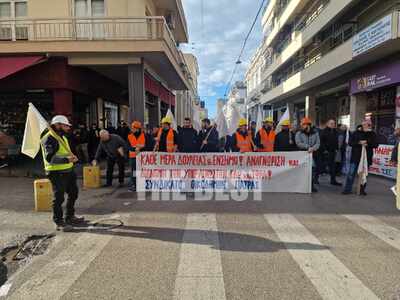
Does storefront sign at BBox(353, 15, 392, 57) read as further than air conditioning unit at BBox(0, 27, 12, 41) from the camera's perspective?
No

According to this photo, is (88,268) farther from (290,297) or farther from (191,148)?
(191,148)

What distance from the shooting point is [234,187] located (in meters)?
7.50

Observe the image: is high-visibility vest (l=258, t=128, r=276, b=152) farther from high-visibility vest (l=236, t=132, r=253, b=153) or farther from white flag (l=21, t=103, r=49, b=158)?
white flag (l=21, t=103, r=49, b=158)

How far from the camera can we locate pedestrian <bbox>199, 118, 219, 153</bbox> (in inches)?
332

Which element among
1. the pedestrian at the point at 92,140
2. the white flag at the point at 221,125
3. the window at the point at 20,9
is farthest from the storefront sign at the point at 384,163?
the window at the point at 20,9

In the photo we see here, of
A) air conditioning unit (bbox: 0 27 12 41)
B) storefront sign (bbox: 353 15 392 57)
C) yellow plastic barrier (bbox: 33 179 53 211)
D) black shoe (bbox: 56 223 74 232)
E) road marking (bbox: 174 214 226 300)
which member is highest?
air conditioning unit (bbox: 0 27 12 41)

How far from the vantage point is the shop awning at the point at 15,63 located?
9.80 meters

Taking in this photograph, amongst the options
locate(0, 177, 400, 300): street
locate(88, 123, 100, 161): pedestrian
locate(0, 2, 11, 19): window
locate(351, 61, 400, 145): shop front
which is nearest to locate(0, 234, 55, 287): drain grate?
locate(0, 177, 400, 300): street

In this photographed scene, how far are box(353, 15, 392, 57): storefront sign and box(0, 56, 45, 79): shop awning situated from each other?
42.0 feet

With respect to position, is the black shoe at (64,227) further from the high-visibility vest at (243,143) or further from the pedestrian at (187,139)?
the high-visibility vest at (243,143)

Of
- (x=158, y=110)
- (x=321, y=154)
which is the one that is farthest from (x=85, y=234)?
(x=158, y=110)

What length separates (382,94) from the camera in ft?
44.6

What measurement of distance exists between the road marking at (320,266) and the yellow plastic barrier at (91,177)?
5.46m

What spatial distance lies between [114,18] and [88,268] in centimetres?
995
